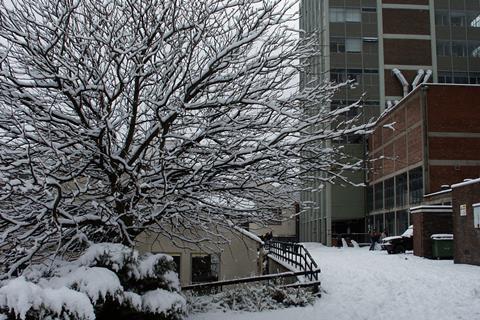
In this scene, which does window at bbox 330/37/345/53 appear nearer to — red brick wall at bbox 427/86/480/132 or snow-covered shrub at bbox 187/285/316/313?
red brick wall at bbox 427/86/480/132

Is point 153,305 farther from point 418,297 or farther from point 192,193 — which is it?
point 418,297

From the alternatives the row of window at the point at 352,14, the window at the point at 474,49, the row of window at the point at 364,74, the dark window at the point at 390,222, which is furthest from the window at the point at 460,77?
the dark window at the point at 390,222

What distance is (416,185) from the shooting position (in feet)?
142

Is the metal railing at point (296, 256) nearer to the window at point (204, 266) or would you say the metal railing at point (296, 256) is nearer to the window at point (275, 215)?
the window at point (204, 266)

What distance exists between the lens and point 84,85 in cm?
818

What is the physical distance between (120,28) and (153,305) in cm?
421

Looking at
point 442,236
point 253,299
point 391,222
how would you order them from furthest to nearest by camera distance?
point 391,222
point 442,236
point 253,299

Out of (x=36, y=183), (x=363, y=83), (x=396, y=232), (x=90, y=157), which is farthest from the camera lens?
(x=363, y=83)

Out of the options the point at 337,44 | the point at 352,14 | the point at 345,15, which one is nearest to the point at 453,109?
the point at 337,44

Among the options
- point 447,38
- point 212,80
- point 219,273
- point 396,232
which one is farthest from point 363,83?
point 212,80

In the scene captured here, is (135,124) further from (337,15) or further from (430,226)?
(337,15)

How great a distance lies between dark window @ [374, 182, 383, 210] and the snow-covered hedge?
151ft

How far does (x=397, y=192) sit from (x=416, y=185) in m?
4.76

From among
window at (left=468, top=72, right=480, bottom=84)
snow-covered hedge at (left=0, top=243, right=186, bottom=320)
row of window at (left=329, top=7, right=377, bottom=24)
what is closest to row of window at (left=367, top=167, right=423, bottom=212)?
window at (left=468, top=72, right=480, bottom=84)
